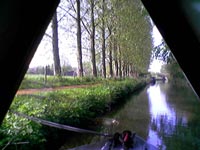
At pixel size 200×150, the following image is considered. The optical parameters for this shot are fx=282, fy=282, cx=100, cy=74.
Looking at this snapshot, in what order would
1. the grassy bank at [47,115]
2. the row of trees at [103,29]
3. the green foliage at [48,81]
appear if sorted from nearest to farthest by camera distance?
the grassy bank at [47,115]
the green foliage at [48,81]
the row of trees at [103,29]

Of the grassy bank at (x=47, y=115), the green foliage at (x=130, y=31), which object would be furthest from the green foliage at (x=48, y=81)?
the green foliage at (x=130, y=31)

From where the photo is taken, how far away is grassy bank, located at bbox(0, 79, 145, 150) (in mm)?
4758

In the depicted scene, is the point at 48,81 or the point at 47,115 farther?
the point at 48,81

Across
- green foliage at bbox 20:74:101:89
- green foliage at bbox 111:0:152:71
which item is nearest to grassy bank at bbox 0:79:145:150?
green foliage at bbox 20:74:101:89

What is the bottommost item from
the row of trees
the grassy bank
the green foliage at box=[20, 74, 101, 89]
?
the grassy bank

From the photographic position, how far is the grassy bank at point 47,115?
476cm

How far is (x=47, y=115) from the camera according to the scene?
21.3 feet

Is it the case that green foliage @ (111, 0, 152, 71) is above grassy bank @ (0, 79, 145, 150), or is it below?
above

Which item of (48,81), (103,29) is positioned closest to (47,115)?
(48,81)

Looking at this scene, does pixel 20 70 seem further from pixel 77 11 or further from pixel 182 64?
pixel 77 11

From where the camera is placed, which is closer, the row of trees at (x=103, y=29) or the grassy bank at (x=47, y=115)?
the grassy bank at (x=47, y=115)

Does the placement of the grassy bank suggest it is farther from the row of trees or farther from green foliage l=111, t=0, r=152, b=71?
green foliage l=111, t=0, r=152, b=71

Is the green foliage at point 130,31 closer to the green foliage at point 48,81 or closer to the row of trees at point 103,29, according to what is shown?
the row of trees at point 103,29

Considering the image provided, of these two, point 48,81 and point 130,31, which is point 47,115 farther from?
point 130,31
